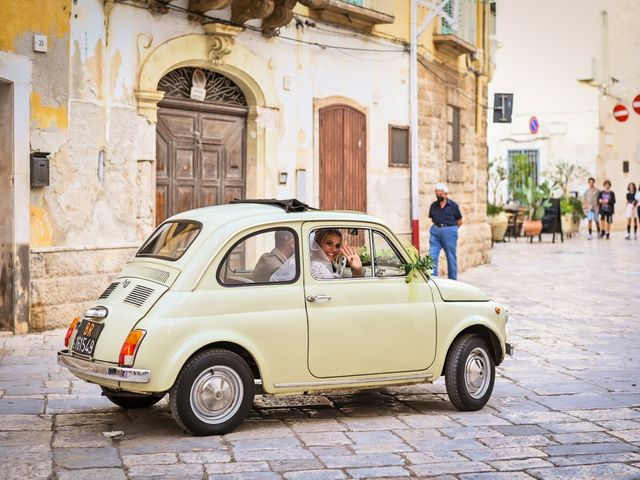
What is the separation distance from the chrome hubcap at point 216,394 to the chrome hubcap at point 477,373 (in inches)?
75.9

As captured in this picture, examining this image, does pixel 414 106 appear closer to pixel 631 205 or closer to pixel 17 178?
pixel 17 178

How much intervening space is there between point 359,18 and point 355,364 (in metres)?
10.6

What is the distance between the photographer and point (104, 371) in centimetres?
650

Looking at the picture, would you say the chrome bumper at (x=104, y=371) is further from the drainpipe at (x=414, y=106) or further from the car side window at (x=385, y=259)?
the drainpipe at (x=414, y=106)

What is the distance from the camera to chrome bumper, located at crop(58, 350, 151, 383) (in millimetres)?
6344

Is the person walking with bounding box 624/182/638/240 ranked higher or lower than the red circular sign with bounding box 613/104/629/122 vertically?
lower

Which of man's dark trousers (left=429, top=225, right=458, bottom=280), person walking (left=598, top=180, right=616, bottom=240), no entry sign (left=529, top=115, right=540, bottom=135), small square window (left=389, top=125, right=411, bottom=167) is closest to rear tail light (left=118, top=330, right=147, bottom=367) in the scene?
man's dark trousers (left=429, top=225, right=458, bottom=280)

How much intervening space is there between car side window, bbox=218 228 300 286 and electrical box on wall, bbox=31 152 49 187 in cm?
495

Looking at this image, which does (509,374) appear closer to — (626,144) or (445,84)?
(445,84)

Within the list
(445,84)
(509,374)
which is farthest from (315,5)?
(509,374)

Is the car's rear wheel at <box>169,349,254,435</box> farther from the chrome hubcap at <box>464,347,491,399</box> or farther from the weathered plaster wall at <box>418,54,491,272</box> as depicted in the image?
the weathered plaster wall at <box>418,54,491,272</box>

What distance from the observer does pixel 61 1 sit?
1174cm

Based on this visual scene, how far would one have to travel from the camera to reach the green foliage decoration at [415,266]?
299 inches

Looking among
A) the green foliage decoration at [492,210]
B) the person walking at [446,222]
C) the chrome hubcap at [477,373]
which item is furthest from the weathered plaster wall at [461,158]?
the chrome hubcap at [477,373]
